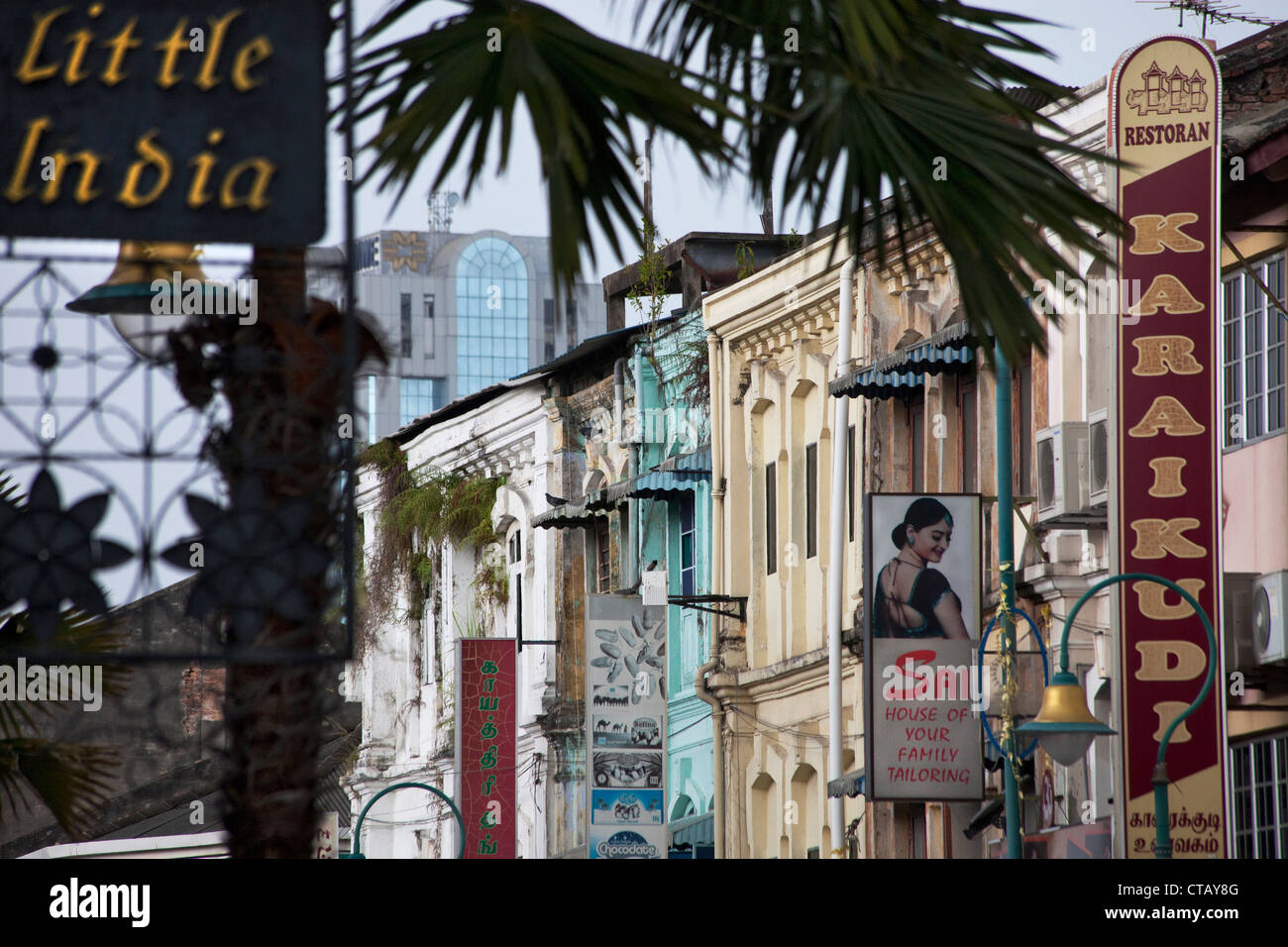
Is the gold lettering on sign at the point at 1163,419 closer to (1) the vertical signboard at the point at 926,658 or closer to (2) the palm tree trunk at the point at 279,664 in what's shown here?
(1) the vertical signboard at the point at 926,658

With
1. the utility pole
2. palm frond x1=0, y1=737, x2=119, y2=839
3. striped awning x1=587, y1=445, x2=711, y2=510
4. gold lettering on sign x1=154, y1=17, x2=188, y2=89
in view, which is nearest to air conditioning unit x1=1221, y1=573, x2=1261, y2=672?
the utility pole

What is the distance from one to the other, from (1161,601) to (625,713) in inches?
532

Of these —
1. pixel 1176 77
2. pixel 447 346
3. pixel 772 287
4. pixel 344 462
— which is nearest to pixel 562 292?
pixel 344 462

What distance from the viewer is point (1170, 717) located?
17.4 metres

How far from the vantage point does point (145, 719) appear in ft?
18.3

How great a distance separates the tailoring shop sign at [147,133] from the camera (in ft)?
17.7

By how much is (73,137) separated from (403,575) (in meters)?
36.5

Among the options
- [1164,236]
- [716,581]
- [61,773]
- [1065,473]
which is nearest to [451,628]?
[716,581]

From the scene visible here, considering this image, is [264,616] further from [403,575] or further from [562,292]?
[403,575]

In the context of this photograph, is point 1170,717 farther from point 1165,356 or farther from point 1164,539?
point 1165,356

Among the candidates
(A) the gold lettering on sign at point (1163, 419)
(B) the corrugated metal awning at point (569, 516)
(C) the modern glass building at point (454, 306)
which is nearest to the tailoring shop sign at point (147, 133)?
(A) the gold lettering on sign at point (1163, 419)

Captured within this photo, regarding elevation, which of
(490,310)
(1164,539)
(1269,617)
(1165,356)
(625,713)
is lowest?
(625,713)

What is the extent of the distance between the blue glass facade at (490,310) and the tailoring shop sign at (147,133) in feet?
310

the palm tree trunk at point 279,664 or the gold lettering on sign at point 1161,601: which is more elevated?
the gold lettering on sign at point 1161,601
